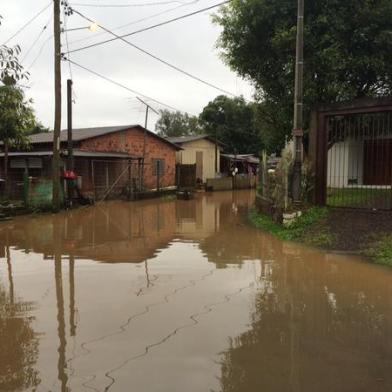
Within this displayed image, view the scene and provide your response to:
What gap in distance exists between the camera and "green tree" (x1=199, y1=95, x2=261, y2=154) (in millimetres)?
46250

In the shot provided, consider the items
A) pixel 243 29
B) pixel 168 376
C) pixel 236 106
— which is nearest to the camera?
pixel 168 376

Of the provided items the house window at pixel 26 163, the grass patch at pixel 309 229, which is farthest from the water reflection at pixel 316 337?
the house window at pixel 26 163

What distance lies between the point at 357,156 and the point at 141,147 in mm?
13391

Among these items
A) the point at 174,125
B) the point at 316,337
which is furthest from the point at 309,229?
the point at 174,125

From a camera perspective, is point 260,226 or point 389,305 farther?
point 260,226

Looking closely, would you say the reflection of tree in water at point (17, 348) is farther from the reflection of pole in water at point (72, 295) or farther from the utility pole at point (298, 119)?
the utility pole at point (298, 119)

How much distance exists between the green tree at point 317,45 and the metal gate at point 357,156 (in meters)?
1.32

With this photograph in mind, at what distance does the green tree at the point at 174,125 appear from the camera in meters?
69.5

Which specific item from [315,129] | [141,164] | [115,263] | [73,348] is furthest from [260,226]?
[141,164]

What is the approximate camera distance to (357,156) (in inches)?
848

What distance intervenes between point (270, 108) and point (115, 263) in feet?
40.4

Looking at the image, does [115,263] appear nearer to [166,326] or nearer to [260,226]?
[166,326]

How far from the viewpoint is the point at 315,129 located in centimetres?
1315

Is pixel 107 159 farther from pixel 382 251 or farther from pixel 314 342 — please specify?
pixel 314 342
